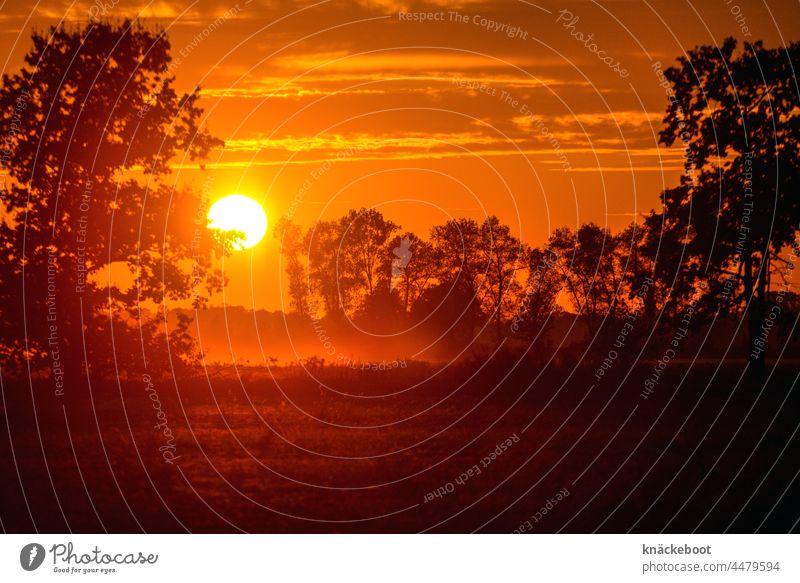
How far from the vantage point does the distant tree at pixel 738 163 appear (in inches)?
1516

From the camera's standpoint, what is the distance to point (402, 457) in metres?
23.6

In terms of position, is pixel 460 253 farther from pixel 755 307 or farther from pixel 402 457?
pixel 402 457

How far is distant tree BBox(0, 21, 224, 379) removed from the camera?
3108 centimetres

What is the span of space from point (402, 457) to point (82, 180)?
14.4m

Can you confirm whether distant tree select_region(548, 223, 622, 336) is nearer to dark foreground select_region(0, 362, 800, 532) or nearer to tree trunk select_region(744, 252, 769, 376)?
tree trunk select_region(744, 252, 769, 376)

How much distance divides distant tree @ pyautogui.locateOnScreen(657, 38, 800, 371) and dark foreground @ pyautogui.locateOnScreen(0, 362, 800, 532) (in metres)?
5.77

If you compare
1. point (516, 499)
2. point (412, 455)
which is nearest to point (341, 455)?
point (412, 455)

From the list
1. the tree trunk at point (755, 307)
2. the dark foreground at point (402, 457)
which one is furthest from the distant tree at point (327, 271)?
the tree trunk at point (755, 307)

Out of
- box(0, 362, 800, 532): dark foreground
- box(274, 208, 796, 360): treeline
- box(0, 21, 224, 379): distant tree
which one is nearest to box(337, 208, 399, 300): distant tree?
box(274, 208, 796, 360): treeline

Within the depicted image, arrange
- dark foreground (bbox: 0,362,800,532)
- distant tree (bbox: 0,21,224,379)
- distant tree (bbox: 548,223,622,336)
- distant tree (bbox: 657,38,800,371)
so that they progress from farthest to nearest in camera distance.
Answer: distant tree (bbox: 548,223,622,336) < distant tree (bbox: 657,38,800,371) < distant tree (bbox: 0,21,224,379) < dark foreground (bbox: 0,362,800,532)

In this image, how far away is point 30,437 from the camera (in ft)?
86.2

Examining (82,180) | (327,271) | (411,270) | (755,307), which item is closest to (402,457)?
(82,180)

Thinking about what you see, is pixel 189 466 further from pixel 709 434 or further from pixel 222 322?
pixel 222 322

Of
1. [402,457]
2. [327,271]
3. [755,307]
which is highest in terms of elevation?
[327,271]
